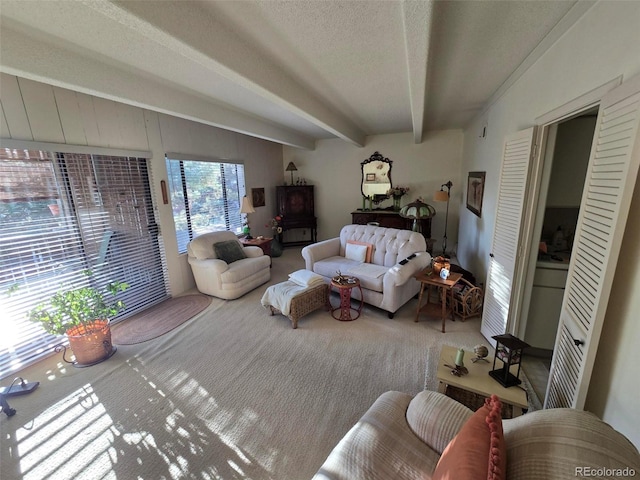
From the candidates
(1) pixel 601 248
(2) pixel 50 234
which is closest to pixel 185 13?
(1) pixel 601 248

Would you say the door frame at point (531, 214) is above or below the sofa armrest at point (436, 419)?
above

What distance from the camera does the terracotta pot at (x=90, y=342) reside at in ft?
7.64

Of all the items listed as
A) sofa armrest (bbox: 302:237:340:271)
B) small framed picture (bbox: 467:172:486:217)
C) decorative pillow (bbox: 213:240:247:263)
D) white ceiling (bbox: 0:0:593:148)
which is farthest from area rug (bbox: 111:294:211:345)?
small framed picture (bbox: 467:172:486:217)

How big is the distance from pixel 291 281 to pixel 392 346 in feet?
4.41

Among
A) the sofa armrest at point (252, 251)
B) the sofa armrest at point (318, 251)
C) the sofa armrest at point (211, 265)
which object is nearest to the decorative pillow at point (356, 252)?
the sofa armrest at point (318, 251)

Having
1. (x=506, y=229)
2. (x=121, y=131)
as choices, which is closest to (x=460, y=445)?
(x=506, y=229)

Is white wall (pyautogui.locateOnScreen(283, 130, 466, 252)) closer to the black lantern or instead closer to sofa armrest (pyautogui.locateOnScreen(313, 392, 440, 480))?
the black lantern

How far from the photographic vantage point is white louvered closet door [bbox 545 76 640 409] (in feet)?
3.41

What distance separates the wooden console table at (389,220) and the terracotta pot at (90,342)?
4377 mm

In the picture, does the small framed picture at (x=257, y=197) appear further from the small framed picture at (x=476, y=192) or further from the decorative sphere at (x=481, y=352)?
the decorative sphere at (x=481, y=352)

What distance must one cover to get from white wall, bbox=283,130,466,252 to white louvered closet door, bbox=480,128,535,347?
9.98 ft

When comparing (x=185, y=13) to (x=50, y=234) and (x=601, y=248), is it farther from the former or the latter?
(x=50, y=234)

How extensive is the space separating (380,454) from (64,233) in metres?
3.24

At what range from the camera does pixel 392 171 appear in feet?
18.6
